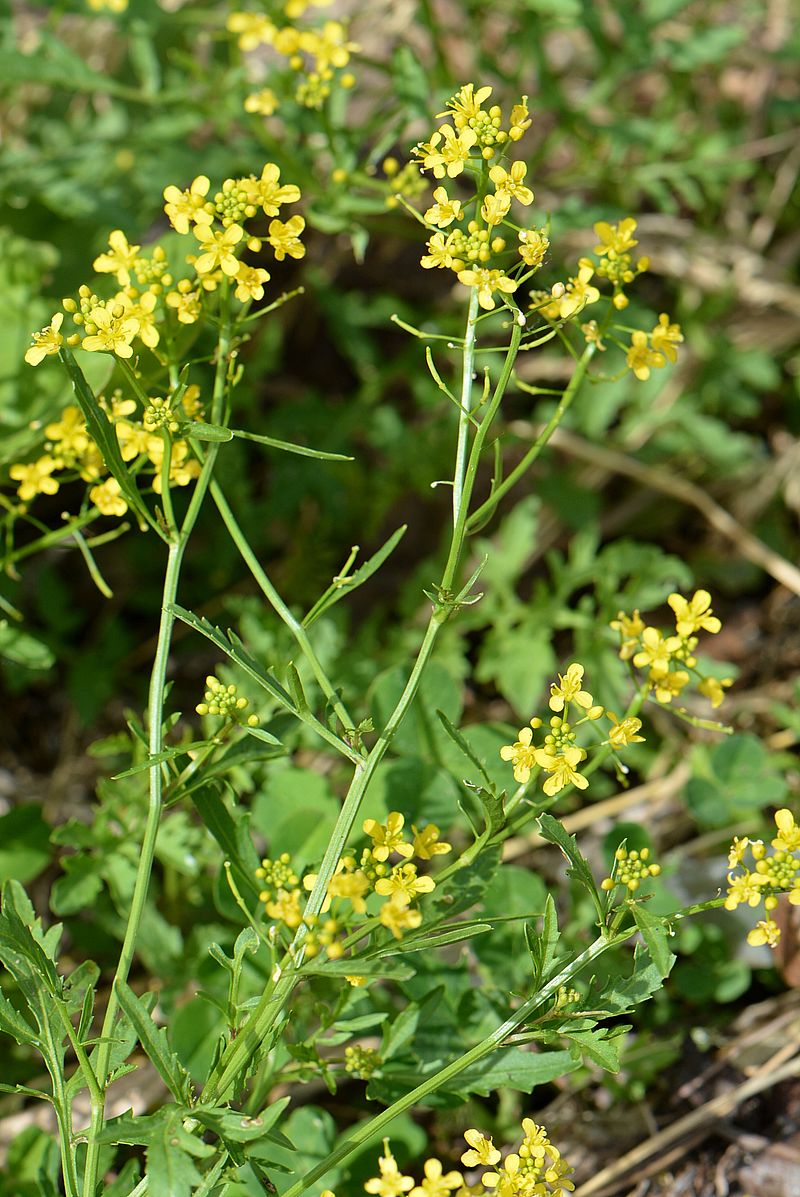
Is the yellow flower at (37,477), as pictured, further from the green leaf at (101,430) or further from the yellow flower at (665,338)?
the yellow flower at (665,338)

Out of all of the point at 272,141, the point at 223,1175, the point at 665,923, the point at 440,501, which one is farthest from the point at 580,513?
the point at 223,1175

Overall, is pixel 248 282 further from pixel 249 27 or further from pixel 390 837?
pixel 249 27

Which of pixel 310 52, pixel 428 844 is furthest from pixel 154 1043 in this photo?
pixel 310 52

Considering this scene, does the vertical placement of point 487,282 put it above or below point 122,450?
above

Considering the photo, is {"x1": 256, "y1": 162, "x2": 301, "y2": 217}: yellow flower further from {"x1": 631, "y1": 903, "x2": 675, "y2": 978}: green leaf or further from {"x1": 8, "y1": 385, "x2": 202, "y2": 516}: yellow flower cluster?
{"x1": 631, "y1": 903, "x2": 675, "y2": 978}: green leaf

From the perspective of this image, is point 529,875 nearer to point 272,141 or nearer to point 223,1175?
point 223,1175

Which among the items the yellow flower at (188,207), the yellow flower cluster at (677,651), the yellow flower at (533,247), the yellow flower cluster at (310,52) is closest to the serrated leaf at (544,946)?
the yellow flower cluster at (677,651)
